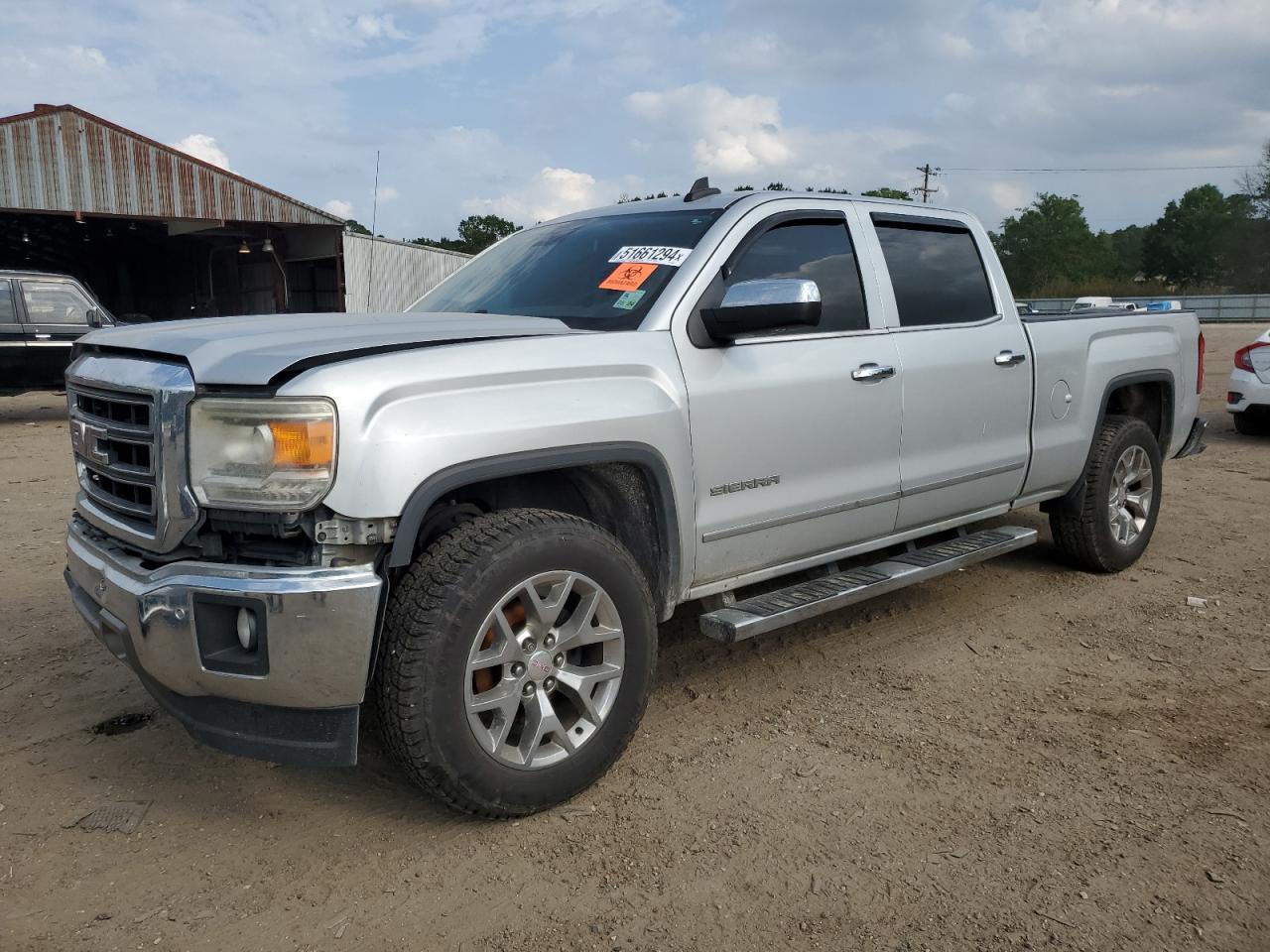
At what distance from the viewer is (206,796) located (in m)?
3.10

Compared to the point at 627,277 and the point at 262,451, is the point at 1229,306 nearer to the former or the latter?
the point at 627,277

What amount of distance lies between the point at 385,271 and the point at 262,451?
23.5 meters

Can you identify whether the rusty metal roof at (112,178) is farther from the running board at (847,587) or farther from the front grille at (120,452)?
the running board at (847,587)

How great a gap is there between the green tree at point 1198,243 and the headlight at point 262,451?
2918 inches

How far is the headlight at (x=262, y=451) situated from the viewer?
2473mm

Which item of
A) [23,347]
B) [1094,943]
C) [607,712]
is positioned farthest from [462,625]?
[23,347]

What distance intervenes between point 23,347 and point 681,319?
11.7 meters

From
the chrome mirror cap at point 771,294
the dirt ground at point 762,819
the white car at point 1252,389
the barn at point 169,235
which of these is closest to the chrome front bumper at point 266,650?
the dirt ground at point 762,819

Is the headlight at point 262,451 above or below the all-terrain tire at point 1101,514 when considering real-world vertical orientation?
above

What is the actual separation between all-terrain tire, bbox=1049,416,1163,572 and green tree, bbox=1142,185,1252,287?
69.9 m

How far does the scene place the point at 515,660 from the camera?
2.80 metres

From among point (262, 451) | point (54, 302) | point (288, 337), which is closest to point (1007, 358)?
point (288, 337)

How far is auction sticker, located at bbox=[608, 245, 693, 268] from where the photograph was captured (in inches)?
139

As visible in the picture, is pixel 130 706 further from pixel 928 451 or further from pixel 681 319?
pixel 928 451
